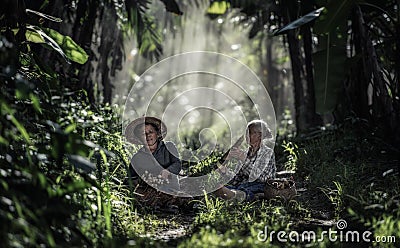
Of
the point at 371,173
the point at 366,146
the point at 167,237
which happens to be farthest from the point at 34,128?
the point at 366,146

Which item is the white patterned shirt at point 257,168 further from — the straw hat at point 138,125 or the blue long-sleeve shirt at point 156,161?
the straw hat at point 138,125

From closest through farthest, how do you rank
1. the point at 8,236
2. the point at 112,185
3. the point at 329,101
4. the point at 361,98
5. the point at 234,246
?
the point at 8,236, the point at 234,246, the point at 112,185, the point at 329,101, the point at 361,98

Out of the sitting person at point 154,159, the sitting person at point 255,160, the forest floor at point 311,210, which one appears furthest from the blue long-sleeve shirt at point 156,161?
the sitting person at point 255,160

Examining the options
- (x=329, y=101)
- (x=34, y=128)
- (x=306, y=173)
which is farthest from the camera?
(x=306, y=173)

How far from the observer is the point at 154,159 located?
5609 mm

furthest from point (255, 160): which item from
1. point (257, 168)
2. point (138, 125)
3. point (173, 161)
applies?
point (138, 125)

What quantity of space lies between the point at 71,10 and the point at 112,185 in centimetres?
422

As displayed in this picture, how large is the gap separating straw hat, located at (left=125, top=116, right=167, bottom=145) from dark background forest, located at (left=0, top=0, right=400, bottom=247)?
0.38 feet

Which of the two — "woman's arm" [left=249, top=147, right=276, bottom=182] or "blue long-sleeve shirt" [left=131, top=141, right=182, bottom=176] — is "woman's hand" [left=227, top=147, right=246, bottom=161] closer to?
"woman's arm" [left=249, top=147, right=276, bottom=182]

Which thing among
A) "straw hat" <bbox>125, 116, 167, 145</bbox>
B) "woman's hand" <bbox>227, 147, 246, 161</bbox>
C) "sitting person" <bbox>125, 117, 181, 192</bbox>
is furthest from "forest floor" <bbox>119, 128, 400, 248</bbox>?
"straw hat" <bbox>125, 116, 167, 145</bbox>

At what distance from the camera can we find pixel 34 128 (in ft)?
13.1

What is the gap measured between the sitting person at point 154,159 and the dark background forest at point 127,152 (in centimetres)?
18

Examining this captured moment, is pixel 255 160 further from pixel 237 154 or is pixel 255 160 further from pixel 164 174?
pixel 164 174

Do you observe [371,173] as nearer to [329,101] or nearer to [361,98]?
[329,101]
